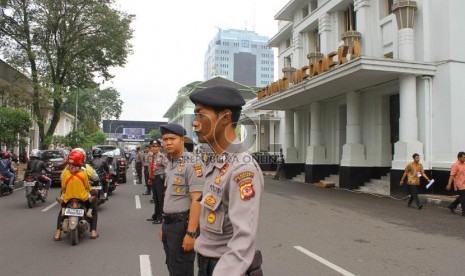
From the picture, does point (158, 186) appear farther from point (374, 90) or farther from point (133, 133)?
point (133, 133)

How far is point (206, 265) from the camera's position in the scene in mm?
2209

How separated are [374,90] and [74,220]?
14174 millimetres

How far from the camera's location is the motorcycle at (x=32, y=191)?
11.5 metres

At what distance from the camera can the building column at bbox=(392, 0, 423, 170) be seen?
47.7 feet

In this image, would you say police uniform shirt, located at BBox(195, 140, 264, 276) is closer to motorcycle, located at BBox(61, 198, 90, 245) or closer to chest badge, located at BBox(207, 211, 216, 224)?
chest badge, located at BBox(207, 211, 216, 224)

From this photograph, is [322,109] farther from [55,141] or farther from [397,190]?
[55,141]

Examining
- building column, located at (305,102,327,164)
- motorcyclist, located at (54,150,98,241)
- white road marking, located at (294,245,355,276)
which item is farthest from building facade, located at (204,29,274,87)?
white road marking, located at (294,245,355,276)

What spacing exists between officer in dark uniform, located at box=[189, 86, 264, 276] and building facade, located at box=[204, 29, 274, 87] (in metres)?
79.3

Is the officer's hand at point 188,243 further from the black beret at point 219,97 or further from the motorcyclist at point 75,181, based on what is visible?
the motorcyclist at point 75,181

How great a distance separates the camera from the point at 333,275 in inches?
212

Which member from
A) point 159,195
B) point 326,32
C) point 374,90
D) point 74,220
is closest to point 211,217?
point 74,220

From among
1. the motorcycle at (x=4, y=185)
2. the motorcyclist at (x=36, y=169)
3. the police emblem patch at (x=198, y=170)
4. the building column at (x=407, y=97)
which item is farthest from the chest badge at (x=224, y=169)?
the motorcycle at (x=4, y=185)

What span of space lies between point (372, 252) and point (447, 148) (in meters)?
8.79

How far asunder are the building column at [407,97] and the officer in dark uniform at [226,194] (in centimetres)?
1355
